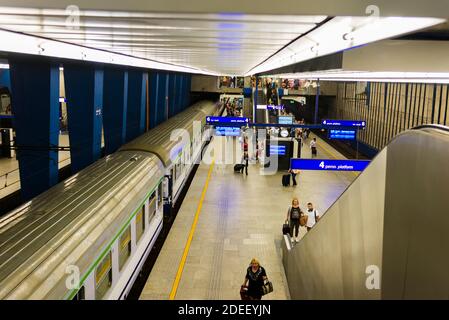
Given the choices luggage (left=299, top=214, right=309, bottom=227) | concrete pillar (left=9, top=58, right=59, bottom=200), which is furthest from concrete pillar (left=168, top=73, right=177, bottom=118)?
concrete pillar (left=9, top=58, right=59, bottom=200)

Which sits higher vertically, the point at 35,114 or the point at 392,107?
the point at 392,107

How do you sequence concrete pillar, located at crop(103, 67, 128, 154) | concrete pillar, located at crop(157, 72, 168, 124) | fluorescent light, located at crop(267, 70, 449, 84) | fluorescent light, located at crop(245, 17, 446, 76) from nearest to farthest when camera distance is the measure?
1. fluorescent light, located at crop(245, 17, 446, 76)
2. fluorescent light, located at crop(267, 70, 449, 84)
3. concrete pillar, located at crop(103, 67, 128, 154)
4. concrete pillar, located at crop(157, 72, 168, 124)

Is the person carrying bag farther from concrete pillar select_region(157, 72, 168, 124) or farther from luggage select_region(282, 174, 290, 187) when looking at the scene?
concrete pillar select_region(157, 72, 168, 124)

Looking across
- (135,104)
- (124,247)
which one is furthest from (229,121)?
(124,247)

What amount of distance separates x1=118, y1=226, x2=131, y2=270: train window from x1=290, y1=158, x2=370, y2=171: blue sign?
4954 millimetres

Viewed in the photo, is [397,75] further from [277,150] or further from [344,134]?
[277,150]

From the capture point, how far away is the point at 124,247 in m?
6.48

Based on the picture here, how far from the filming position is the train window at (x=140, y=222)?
24.1ft

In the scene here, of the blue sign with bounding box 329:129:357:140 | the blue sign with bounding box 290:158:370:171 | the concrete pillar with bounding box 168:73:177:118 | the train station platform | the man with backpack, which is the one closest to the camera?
the train station platform

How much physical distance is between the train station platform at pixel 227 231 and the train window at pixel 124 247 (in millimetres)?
1433

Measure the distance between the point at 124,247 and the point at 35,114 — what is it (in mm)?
2979

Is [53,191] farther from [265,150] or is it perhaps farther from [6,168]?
[265,150]

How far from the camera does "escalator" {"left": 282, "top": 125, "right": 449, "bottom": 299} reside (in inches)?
88.0

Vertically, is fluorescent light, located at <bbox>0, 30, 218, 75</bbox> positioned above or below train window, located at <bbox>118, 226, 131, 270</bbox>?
above
